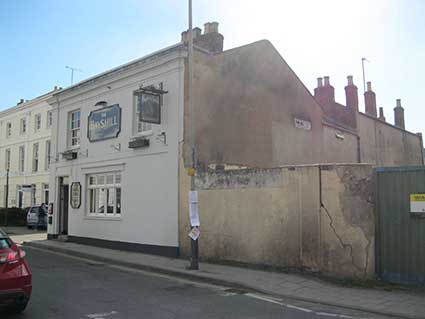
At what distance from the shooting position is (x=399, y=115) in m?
28.3

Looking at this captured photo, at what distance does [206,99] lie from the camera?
13.9 m

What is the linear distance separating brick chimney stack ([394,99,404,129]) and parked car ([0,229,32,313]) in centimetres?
2693

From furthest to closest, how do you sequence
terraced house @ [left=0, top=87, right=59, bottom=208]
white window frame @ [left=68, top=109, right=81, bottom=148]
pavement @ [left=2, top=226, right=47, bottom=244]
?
terraced house @ [left=0, top=87, right=59, bottom=208] → pavement @ [left=2, top=226, right=47, bottom=244] → white window frame @ [left=68, top=109, right=81, bottom=148]

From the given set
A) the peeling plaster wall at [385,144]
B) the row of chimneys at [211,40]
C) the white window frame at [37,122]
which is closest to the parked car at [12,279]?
the row of chimneys at [211,40]

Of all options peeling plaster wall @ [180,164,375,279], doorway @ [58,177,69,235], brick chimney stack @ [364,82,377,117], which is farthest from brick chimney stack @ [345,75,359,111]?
doorway @ [58,177,69,235]

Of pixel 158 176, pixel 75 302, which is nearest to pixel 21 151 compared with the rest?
pixel 158 176

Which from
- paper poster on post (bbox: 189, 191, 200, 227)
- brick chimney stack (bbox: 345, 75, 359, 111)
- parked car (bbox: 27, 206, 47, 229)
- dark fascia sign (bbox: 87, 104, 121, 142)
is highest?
brick chimney stack (bbox: 345, 75, 359, 111)

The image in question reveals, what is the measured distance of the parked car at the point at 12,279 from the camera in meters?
5.85

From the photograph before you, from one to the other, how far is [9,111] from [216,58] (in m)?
29.5

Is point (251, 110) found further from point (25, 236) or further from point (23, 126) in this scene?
point (23, 126)

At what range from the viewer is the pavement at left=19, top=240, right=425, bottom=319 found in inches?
290

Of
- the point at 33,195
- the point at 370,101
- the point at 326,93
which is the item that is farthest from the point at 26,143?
the point at 370,101

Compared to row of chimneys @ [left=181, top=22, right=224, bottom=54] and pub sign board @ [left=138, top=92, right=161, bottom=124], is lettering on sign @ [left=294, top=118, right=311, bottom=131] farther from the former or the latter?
pub sign board @ [left=138, top=92, right=161, bottom=124]

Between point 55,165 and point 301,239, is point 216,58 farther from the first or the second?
point 55,165
